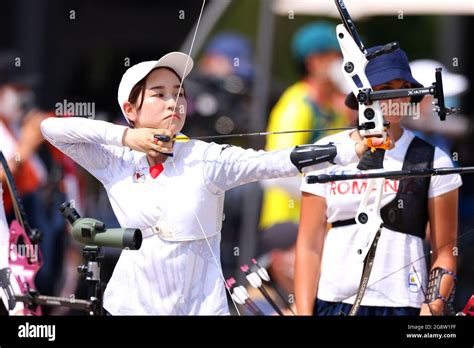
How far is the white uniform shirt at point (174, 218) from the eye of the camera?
4.21m

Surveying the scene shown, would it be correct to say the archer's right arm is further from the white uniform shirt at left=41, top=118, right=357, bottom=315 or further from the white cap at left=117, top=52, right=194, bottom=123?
the white cap at left=117, top=52, right=194, bottom=123

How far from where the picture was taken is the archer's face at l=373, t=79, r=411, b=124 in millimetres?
4348

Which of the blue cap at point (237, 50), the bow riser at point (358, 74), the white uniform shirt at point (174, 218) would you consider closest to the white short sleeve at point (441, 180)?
the bow riser at point (358, 74)

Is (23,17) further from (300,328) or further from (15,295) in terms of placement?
(300,328)

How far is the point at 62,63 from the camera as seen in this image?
5609 millimetres

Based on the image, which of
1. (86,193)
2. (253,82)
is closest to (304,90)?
(253,82)

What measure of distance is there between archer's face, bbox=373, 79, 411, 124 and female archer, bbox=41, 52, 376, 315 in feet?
1.64

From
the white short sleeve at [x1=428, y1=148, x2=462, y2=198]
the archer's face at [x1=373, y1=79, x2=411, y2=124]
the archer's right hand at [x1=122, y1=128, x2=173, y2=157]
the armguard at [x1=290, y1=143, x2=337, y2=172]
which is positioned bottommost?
the white short sleeve at [x1=428, y1=148, x2=462, y2=198]

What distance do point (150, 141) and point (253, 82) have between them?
1656 millimetres

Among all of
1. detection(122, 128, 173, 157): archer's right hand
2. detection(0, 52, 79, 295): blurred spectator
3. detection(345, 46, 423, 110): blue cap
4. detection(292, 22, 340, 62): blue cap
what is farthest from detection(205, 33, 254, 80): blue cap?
detection(122, 128, 173, 157): archer's right hand

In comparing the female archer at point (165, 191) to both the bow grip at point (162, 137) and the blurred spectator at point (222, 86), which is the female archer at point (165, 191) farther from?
the blurred spectator at point (222, 86)

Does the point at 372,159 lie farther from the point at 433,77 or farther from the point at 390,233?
the point at 433,77

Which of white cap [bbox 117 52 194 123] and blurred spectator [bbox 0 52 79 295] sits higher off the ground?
white cap [bbox 117 52 194 123]

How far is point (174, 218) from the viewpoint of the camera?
4199mm
